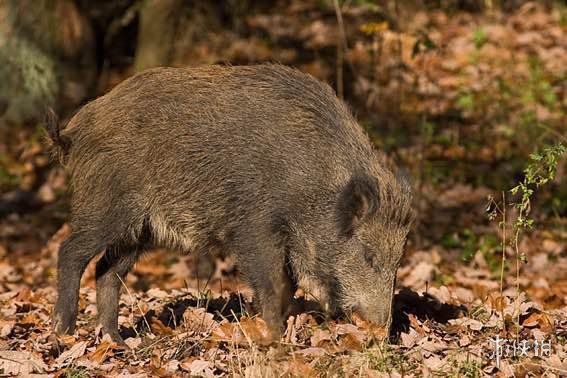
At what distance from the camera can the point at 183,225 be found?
17.5ft

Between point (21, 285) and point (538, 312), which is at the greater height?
point (538, 312)

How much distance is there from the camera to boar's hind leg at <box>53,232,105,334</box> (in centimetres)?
523

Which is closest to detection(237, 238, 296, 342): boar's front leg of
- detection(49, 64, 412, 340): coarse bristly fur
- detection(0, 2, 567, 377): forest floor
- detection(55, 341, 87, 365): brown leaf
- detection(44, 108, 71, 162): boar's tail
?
detection(49, 64, 412, 340): coarse bristly fur

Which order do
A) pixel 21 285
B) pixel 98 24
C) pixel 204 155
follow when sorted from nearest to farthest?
pixel 204 155
pixel 21 285
pixel 98 24

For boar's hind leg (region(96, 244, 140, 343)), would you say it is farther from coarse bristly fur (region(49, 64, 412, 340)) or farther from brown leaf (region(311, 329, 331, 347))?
brown leaf (region(311, 329, 331, 347))

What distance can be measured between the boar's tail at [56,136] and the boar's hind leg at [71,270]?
49 centimetres

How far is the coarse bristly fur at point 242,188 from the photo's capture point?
5.01 meters

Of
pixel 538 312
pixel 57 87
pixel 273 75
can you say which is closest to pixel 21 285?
pixel 57 87

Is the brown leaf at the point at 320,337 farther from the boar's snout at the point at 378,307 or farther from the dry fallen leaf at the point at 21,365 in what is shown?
the dry fallen leaf at the point at 21,365

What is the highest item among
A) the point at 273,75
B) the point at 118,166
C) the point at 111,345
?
the point at 273,75

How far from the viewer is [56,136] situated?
538 centimetres

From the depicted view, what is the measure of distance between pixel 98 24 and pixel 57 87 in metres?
1.92

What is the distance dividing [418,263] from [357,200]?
322 cm

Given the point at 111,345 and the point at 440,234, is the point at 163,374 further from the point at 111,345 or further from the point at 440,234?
the point at 440,234
